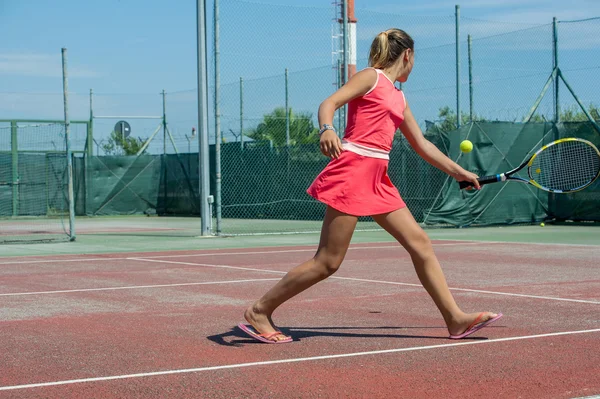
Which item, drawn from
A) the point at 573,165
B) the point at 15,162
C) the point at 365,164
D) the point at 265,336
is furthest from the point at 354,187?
the point at 15,162

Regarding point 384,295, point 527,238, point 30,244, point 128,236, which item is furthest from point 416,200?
point 384,295

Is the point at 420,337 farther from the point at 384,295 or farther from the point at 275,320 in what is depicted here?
the point at 384,295

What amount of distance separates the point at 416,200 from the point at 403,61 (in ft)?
47.4

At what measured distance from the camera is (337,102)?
4.97 meters

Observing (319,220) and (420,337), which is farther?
(319,220)

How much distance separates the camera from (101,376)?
4602 mm

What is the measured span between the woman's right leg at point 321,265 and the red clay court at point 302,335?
0.20 meters

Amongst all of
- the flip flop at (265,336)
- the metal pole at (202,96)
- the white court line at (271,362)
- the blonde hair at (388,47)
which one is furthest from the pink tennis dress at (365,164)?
the metal pole at (202,96)

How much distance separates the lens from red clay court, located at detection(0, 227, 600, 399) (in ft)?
14.3

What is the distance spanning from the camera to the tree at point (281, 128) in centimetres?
2184

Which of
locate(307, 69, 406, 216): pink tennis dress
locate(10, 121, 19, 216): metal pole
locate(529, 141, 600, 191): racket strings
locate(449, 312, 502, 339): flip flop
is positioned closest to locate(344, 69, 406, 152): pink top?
locate(307, 69, 406, 216): pink tennis dress

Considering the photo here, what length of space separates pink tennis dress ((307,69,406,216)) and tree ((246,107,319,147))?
1565 centimetres

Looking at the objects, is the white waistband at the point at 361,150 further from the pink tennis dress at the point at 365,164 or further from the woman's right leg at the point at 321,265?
the woman's right leg at the point at 321,265

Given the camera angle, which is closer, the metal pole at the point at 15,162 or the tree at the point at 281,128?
the metal pole at the point at 15,162
